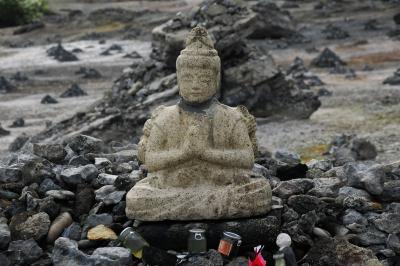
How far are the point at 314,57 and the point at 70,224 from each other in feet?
101

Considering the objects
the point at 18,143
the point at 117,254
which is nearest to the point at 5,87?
the point at 18,143

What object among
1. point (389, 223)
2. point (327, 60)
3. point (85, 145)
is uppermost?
point (389, 223)

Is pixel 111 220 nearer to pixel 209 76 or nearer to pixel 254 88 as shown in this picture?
pixel 209 76

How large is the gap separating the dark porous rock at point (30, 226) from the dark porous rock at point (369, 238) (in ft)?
12.2

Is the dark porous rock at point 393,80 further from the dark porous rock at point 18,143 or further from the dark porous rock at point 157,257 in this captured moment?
the dark porous rock at point 157,257

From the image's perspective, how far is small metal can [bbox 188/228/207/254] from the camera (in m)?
8.09

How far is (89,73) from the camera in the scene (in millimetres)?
36031

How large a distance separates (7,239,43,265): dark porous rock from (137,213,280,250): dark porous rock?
122cm

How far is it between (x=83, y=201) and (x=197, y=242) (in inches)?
80.7

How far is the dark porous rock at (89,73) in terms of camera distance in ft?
117

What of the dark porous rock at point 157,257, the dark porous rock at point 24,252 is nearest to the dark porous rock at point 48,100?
the dark porous rock at point 24,252

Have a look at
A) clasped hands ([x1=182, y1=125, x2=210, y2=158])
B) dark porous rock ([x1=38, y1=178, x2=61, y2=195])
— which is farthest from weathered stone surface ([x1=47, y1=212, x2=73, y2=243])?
clasped hands ([x1=182, y1=125, x2=210, y2=158])

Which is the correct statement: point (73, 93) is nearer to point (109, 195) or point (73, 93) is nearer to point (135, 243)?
point (109, 195)

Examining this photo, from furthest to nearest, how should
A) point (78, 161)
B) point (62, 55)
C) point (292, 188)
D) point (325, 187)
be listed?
point (62, 55), point (78, 161), point (325, 187), point (292, 188)
